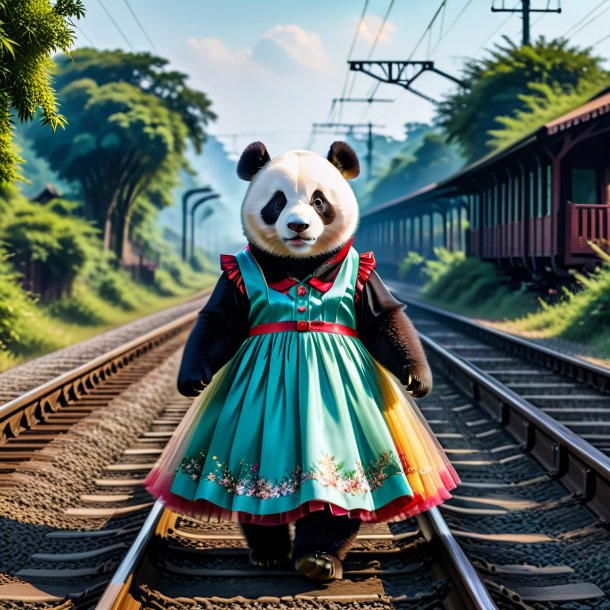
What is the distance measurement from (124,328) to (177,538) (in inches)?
571

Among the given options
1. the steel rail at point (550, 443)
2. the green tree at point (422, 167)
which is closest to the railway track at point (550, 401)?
the steel rail at point (550, 443)

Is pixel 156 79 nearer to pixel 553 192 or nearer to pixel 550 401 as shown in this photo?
pixel 553 192

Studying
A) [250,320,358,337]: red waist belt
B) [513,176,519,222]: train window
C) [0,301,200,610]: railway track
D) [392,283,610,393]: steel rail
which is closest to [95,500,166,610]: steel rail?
[0,301,200,610]: railway track

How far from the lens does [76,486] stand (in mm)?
5859

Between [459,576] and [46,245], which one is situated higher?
[46,245]

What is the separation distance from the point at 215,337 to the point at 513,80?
31447 millimetres

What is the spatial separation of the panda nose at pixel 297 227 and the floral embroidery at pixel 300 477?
972 millimetres

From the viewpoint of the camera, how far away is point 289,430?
354 cm

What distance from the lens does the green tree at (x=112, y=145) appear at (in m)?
28.1

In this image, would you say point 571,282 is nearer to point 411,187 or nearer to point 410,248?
point 410,248

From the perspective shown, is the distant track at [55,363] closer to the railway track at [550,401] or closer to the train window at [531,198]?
the railway track at [550,401]

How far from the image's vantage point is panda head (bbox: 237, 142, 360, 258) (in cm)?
373

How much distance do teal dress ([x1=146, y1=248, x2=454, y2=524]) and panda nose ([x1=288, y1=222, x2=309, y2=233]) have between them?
26cm

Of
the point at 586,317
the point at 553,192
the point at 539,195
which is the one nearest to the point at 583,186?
the point at 553,192
